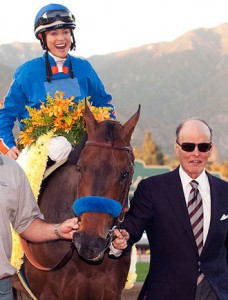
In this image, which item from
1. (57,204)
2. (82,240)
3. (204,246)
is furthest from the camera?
(57,204)

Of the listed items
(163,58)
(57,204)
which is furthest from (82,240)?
(163,58)

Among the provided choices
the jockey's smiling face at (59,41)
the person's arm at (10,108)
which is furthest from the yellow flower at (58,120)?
the jockey's smiling face at (59,41)

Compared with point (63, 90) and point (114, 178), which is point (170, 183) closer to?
point (114, 178)

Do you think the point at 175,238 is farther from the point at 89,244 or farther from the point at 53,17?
the point at 53,17

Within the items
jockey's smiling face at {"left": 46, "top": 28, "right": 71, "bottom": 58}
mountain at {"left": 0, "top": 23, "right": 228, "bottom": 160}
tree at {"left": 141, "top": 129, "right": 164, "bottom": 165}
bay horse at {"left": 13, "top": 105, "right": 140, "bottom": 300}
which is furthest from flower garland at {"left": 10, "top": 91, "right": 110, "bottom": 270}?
mountain at {"left": 0, "top": 23, "right": 228, "bottom": 160}

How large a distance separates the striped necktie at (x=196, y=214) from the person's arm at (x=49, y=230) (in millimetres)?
856

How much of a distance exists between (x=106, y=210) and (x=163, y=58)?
19742cm

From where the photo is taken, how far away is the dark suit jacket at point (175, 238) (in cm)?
425

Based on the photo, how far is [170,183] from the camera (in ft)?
14.4

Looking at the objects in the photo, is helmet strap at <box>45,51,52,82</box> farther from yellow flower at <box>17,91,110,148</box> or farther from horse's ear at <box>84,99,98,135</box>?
horse's ear at <box>84,99,98,135</box>

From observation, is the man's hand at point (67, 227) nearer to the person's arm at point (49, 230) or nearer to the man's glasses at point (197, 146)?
the person's arm at point (49, 230)

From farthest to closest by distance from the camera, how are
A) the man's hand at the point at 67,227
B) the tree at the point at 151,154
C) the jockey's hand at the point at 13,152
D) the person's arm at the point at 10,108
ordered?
the tree at the point at 151,154, the person's arm at the point at 10,108, the jockey's hand at the point at 13,152, the man's hand at the point at 67,227

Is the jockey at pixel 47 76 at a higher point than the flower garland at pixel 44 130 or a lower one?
higher

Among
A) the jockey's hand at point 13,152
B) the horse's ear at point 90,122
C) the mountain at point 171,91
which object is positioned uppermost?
the mountain at point 171,91
